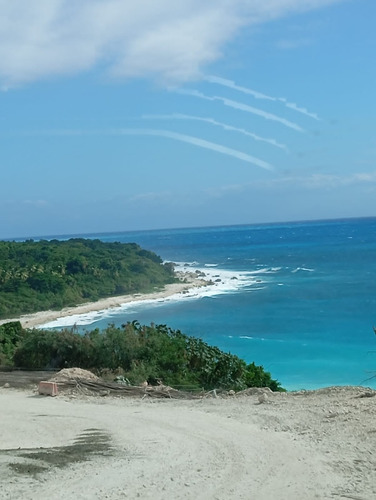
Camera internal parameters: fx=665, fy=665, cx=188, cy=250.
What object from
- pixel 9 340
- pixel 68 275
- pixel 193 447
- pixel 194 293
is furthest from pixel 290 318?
pixel 193 447

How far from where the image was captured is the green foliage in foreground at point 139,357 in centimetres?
1756

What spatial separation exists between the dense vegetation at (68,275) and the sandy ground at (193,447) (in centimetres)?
4202

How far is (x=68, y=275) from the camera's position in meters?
64.4

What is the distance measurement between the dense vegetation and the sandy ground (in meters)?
42.0

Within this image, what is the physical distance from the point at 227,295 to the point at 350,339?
76.8 feet

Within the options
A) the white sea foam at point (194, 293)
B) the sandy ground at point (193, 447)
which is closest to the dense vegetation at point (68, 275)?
the white sea foam at point (194, 293)

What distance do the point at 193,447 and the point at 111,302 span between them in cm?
5046

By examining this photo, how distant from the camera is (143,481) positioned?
8.13 m

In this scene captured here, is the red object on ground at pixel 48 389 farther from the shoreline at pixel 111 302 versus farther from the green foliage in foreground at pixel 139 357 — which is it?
the shoreline at pixel 111 302

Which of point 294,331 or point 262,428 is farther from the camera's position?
point 294,331

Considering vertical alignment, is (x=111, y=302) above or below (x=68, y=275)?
below

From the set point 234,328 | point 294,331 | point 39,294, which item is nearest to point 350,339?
point 294,331

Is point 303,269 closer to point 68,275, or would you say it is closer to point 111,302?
point 111,302

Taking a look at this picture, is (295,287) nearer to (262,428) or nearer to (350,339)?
(350,339)
